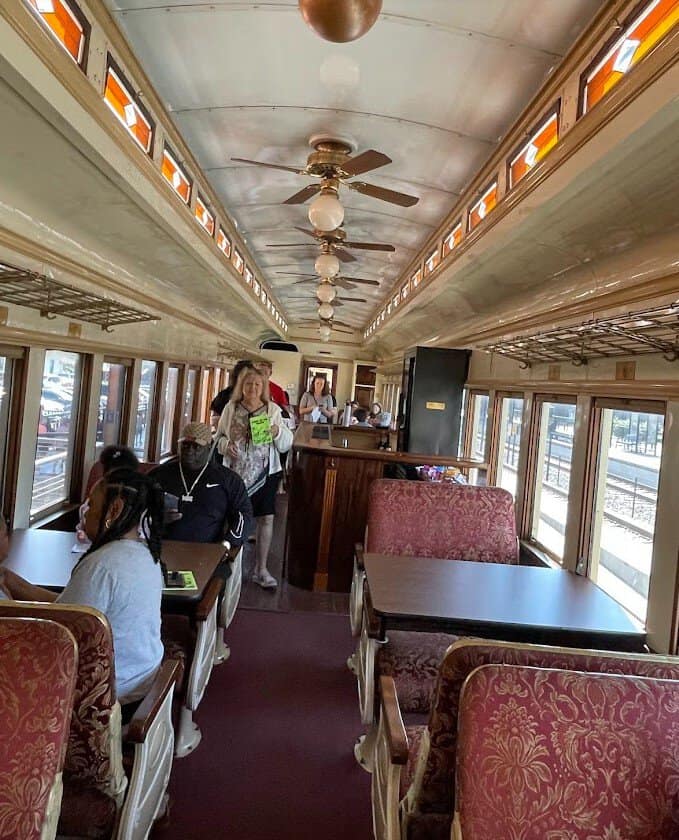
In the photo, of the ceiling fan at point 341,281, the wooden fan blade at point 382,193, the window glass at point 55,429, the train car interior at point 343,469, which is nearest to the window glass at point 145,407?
the train car interior at point 343,469

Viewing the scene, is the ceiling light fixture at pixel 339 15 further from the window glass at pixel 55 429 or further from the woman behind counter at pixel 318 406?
the woman behind counter at pixel 318 406

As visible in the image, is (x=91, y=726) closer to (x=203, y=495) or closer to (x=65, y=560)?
(x=65, y=560)

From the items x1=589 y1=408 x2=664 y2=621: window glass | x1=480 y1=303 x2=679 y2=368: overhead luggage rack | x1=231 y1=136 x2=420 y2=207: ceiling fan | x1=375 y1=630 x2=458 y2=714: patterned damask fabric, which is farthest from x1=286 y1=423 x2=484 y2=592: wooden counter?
x1=231 y1=136 x2=420 y2=207: ceiling fan

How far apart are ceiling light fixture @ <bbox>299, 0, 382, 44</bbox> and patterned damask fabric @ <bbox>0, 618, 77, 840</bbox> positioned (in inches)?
64.1

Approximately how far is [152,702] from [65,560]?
1.14 metres

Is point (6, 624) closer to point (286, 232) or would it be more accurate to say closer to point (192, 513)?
point (192, 513)

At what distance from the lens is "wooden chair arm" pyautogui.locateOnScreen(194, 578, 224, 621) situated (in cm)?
254

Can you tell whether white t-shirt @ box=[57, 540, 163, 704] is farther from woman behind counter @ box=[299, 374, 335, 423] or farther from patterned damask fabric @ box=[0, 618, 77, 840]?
woman behind counter @ box=[299, 374, 335, 423]

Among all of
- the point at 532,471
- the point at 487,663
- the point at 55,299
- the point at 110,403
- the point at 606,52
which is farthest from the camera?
the point at 110,403

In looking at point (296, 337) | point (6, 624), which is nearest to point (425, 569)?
point (6, 624)

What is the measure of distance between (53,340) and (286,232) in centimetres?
314

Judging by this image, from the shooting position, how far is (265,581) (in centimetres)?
468

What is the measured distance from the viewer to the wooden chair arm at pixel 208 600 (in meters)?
2.54

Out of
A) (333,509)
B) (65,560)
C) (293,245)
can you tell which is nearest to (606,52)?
(65,560)
